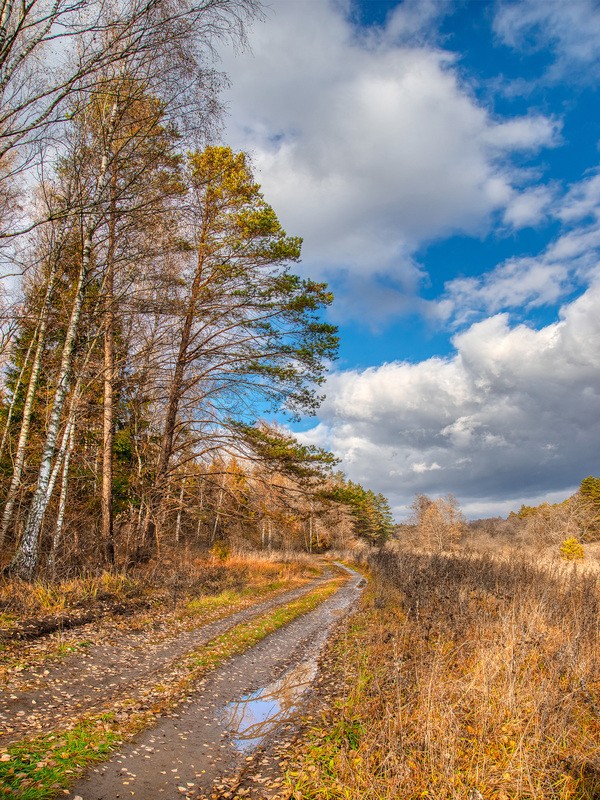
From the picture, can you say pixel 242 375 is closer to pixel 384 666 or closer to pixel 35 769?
pixel 384 666

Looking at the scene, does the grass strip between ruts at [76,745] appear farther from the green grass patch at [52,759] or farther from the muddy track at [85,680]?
the muddy track at [85,680]

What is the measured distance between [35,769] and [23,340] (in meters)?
16.9

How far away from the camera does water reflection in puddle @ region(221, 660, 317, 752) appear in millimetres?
5348

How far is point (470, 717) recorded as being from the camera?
4.65 m

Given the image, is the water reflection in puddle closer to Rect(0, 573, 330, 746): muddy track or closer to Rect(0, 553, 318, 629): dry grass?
Rect(0, 573, 330, 746): muddy track

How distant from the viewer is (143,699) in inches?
231

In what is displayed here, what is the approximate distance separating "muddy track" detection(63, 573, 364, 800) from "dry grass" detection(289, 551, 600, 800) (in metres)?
0.81

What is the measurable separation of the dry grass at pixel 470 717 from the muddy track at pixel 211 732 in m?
0.81

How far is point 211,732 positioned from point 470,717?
3108mm

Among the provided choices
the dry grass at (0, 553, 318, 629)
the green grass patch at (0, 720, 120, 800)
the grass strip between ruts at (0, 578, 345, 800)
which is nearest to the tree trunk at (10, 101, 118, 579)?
the dry grass at (0, 553, 318, 629)

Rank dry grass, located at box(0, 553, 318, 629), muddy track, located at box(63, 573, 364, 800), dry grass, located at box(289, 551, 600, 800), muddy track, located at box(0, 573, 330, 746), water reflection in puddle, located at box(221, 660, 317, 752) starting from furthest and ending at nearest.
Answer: dry grass, located at box(0, 553, 318, 629)
water reflection in puddle, located at box(221, 660, 317, 752)
muddy track, located at box(0, 573, 330, 746)
muddy track, located at box(63, 573, 364, 800)
dry grass, located at box(289, 551, 600, 800)

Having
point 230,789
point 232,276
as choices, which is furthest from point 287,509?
point 230,789

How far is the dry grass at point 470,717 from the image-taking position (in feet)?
11.8

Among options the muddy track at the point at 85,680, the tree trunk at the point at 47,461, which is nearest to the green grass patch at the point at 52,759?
the muddy track at the point at 85,680
